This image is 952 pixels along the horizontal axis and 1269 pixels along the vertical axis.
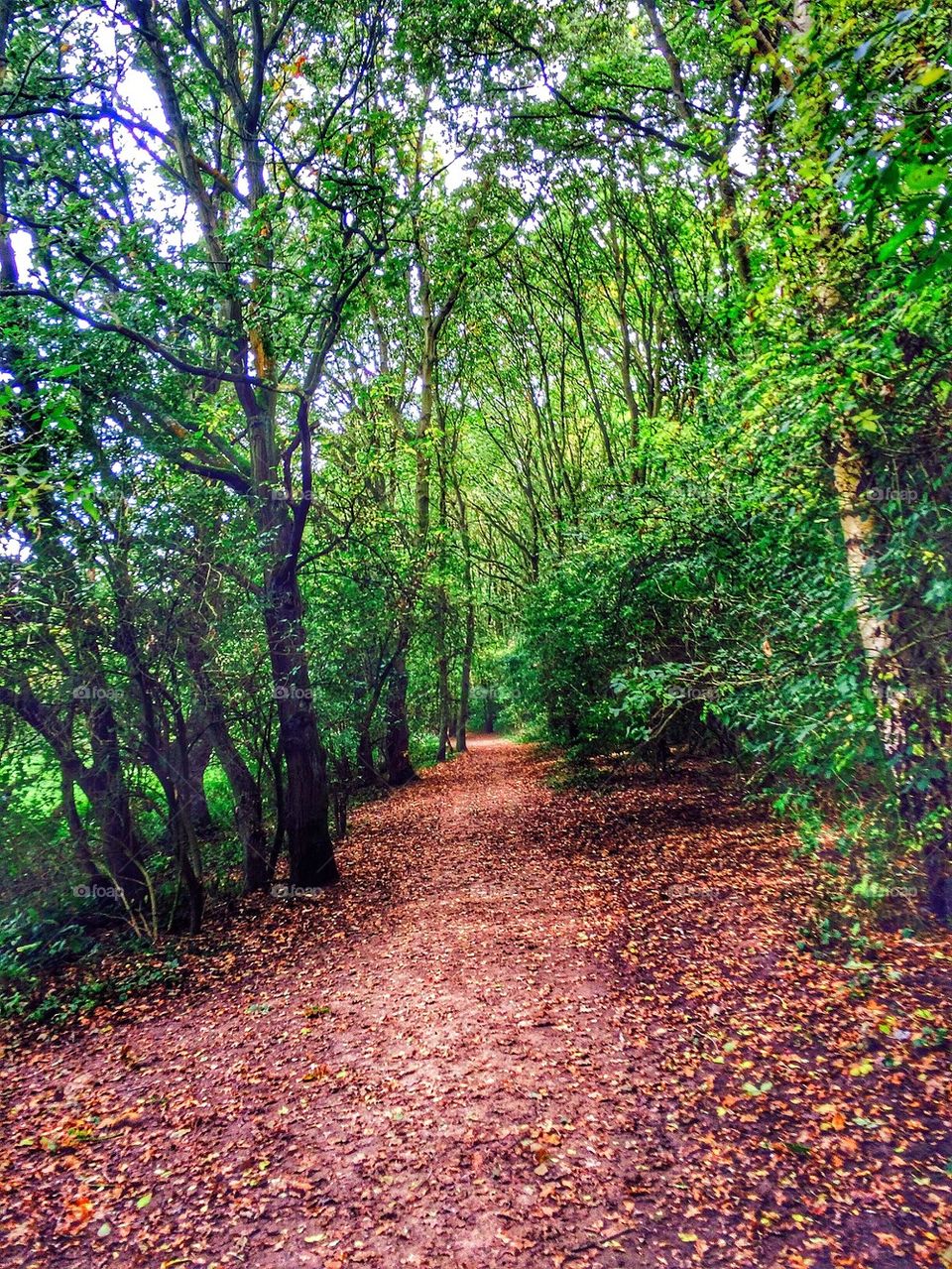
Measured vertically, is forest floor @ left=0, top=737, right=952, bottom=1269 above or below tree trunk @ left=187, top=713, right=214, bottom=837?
below

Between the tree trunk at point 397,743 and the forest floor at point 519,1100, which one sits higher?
the tree trunk at point 397,743

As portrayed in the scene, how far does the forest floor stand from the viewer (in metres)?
3.33

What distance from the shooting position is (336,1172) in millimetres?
3908

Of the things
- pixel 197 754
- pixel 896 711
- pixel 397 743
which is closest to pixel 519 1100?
pixel 896 711

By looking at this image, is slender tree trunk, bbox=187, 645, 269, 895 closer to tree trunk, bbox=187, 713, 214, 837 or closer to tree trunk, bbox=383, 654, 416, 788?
tree trunk, bbox=187, 713, 214, 837

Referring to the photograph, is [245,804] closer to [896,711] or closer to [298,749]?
[298,749]

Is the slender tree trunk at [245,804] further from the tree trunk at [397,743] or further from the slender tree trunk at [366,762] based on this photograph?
the tree trunk at [397,743]

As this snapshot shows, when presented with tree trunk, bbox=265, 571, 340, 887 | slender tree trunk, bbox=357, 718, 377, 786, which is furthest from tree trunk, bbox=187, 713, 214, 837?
slender tree trunk, bbox=357, 718, 377, 786

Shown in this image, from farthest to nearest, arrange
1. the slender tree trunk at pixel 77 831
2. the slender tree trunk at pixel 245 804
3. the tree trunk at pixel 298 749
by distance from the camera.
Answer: the tree trunk at pixel 298 749
the slender tree trunk at pixel 245 804
the slender tree trunk at pixel 77 831

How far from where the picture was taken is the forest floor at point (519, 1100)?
333 centimetres

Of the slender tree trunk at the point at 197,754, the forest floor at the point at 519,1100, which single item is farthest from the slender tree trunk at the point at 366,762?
the forest floor at the point at 519,1100

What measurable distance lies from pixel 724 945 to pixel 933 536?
12.4ft

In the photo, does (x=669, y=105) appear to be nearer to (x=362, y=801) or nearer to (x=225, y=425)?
(x=225, y=425)

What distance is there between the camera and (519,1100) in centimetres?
433
